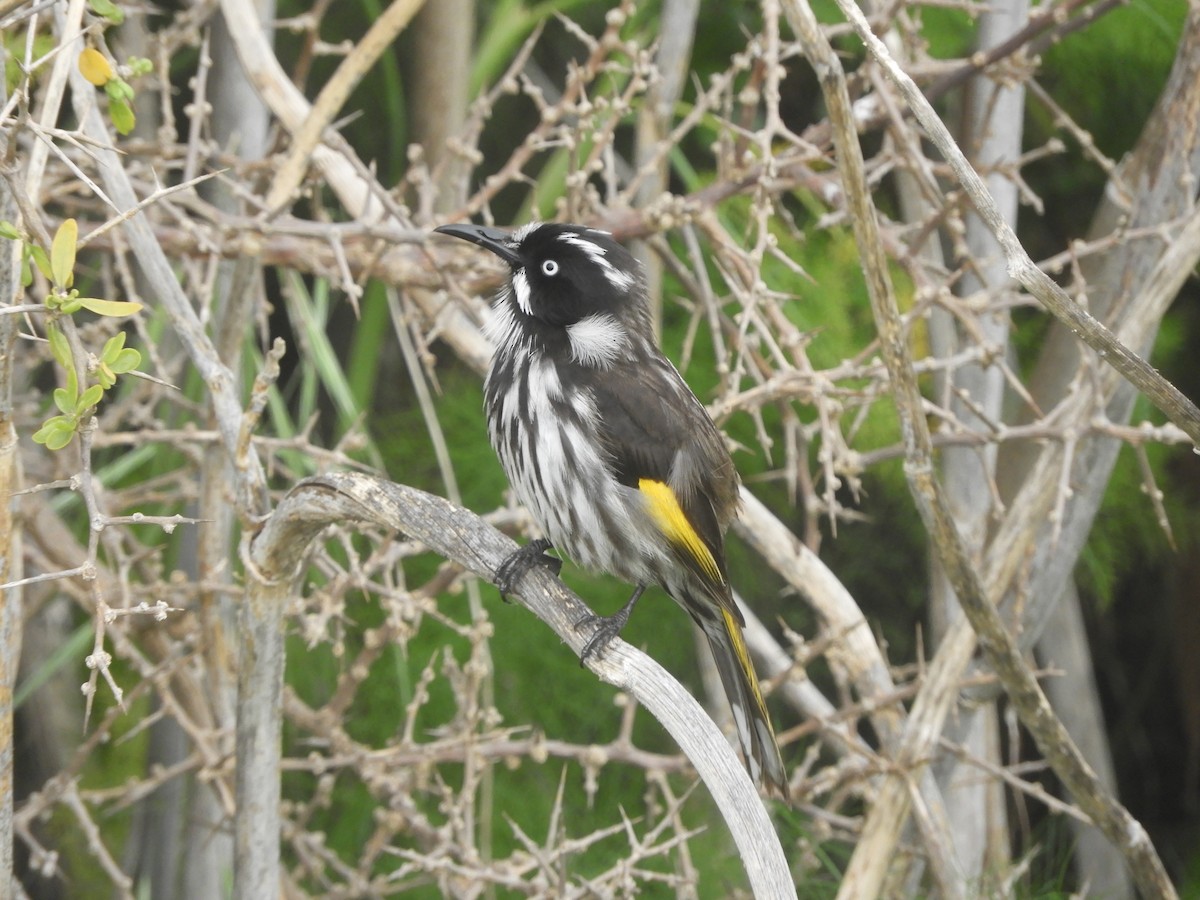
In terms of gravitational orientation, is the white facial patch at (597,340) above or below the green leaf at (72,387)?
below

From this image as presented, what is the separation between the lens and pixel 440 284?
10.1 feet

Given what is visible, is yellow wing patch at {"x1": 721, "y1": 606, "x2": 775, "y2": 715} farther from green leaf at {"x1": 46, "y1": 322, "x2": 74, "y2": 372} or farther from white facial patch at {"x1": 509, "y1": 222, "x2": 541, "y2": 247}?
green leaf at {"x1": 46, "y1": 322, "x2": 74, "y2": 372}

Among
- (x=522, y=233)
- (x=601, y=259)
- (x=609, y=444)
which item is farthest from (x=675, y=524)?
(x=522, y=233)

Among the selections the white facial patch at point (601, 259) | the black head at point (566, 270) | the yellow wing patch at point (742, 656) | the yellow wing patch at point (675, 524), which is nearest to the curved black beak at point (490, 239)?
the black head at point (566, 270)

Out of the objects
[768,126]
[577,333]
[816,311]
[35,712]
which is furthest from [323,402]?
[768,126]

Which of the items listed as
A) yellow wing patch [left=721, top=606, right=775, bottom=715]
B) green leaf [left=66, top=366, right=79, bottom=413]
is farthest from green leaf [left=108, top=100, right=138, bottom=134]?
yellow wing patch [left=721, top=606, right=775, bottom=715]

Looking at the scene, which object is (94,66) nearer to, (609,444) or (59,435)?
(59,435)

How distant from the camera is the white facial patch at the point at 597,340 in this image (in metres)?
2.86

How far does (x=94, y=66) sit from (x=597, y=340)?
123 centimetres

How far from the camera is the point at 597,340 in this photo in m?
2.88

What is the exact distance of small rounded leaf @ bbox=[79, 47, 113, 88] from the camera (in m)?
1.93

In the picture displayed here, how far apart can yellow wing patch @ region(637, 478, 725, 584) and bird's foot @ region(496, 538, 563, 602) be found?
0.83 ft

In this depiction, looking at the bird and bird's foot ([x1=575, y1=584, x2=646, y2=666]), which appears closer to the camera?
bird's foot ([x1=575, y1=584, x2=646, y2=666])

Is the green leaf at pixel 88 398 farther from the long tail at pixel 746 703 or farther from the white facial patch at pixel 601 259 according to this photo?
the long tail at pixel 746 703
